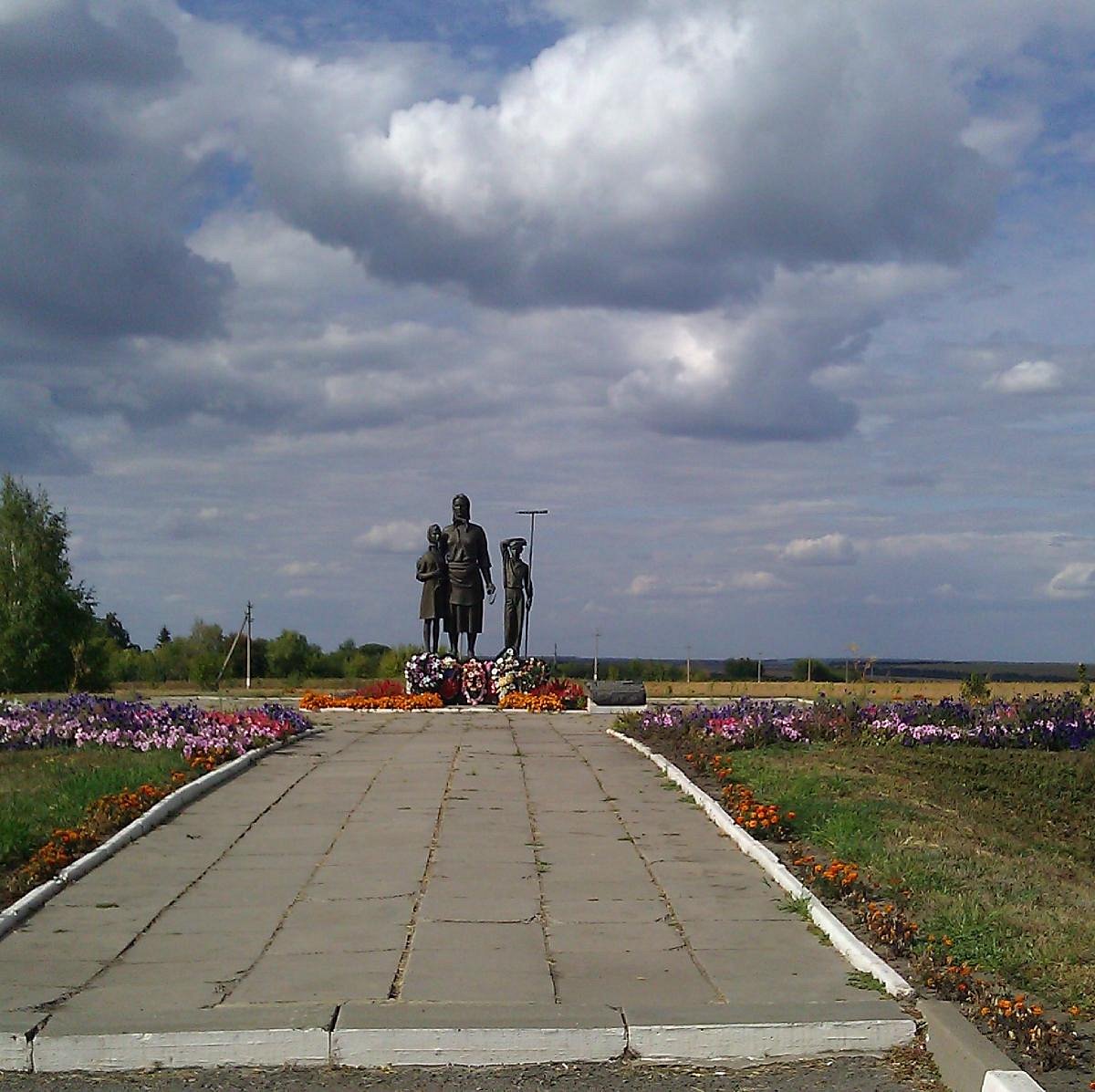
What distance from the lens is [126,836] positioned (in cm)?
964

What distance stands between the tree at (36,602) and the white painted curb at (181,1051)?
4347 cm

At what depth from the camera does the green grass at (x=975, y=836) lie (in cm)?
659

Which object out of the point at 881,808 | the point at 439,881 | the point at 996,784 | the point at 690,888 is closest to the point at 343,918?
the point at 439,881

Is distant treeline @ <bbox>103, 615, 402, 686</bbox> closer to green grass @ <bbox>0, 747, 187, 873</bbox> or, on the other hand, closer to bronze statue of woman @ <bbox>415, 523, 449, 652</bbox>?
bronze statue of woman @ <bbox>415, 523, 449, 652</bbox>

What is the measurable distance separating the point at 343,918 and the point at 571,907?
128 cm

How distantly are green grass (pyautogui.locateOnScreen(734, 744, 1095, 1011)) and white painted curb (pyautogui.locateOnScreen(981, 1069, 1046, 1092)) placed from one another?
42.3 inches

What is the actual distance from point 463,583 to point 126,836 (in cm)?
1397

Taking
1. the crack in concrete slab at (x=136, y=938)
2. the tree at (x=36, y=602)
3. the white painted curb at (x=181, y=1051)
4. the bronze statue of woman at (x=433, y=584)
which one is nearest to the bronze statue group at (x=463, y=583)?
the bronze statue of woman at (x=433, y=584)

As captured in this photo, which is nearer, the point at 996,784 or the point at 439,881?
the point at 439,881

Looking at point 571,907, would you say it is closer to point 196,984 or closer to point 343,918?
point 343,918

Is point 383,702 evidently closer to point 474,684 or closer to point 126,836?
point 474,684

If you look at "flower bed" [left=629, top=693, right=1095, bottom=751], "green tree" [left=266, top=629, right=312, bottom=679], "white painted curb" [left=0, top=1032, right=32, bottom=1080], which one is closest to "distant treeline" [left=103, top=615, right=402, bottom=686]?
"green tree" [left=266, top=629, right=312, bottom=679]

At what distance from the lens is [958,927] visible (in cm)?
684

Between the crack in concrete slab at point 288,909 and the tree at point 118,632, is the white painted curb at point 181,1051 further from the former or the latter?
the tree at point 118,632
